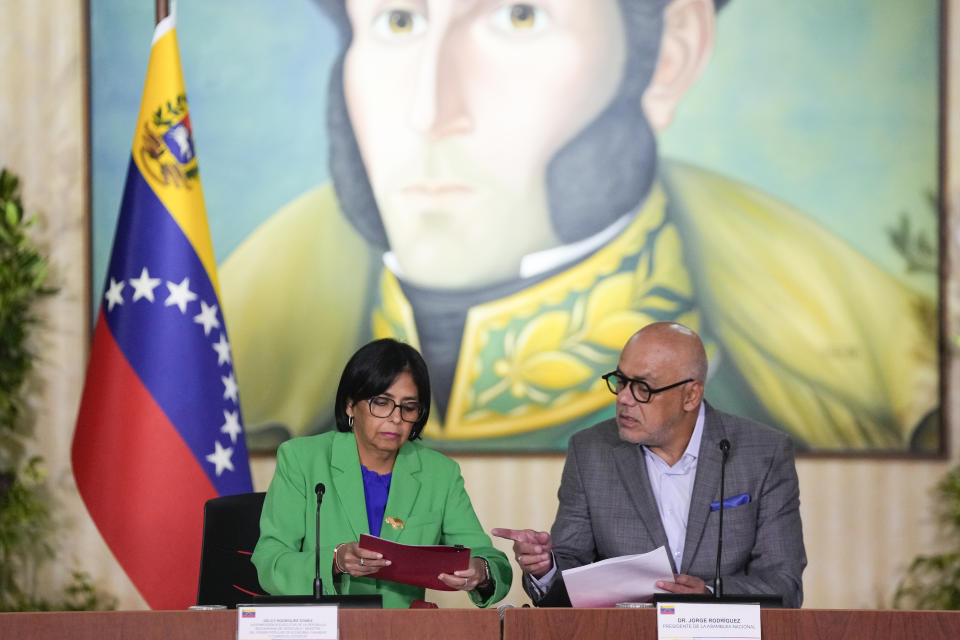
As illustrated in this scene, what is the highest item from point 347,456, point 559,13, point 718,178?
point 559,13

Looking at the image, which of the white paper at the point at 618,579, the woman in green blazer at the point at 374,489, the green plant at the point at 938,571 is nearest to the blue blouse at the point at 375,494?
the woman in green blazer at the point at 374,489

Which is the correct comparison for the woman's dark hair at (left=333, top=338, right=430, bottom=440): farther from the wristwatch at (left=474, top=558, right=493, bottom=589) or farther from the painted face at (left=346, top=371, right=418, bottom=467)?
the wristwatch at (left=474, top=558, right=493, bottom=589)

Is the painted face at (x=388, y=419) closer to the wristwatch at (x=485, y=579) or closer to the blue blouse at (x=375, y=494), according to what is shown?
the blue blouse at (x=375, y=494)

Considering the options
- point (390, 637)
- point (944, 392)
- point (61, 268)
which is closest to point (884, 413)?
point (944, 392)

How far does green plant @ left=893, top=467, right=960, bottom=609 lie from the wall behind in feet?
0.14

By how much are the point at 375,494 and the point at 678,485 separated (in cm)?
82

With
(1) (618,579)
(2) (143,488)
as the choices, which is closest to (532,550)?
(1) (618,579)

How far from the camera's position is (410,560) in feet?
7.22

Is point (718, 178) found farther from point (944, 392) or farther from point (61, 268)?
point (61, 268)

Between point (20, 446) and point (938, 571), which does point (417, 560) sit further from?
point (938, 571)

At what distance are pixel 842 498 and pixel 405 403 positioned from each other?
2213 mm

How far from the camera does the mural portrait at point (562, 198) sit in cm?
403

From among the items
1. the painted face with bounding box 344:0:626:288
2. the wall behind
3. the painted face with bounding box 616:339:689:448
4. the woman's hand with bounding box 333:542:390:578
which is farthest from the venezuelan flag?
the painted face with bounding box 616:339:689:448

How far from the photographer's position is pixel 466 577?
2.29m
